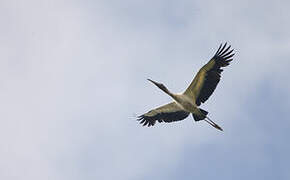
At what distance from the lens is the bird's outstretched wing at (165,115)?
2350 inches

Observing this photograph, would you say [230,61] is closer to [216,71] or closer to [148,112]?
[216,71]

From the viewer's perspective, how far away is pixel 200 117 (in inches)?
2295

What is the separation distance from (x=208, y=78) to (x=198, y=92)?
1067 millimetres

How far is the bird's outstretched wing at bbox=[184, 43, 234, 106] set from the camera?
57.4m

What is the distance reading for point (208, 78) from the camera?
5775cm

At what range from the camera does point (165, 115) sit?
60.6m

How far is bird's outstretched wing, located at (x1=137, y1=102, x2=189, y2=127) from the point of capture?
59688 millimetres

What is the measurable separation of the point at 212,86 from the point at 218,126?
2.25 m

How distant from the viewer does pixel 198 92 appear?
192 ft

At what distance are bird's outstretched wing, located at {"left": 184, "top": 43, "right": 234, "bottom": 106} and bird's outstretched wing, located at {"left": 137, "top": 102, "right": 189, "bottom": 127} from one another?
1308mm

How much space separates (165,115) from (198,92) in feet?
9.85

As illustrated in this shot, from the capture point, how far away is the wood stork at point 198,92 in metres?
57.5

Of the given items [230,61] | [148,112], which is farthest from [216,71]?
[148,112]

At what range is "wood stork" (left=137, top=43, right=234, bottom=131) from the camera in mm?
57469
